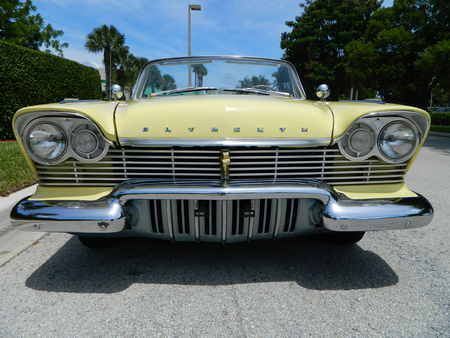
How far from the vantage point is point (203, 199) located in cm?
169

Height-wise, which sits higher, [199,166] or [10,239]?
[199,166]

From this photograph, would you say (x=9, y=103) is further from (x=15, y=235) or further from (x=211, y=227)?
(x=211, y=227)

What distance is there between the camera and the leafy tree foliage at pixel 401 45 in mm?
16562

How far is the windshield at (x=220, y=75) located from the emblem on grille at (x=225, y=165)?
143 centimetres

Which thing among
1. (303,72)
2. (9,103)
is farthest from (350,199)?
(303,72)

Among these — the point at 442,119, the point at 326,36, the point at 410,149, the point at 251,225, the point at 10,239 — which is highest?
the point at 326,36

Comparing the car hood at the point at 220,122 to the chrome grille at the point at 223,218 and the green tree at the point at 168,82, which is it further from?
the green tree at the point at 168,82

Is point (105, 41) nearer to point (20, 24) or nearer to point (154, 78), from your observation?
point (20, 24)

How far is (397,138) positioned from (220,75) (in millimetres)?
1848

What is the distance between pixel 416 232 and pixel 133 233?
2260 mm

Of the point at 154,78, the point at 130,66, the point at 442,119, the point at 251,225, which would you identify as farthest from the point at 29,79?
the point at 130,66

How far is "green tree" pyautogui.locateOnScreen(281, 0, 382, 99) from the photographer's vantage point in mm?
23859

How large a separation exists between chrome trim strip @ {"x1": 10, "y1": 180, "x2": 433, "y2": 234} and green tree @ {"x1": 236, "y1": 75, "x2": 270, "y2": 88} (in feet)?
5.51

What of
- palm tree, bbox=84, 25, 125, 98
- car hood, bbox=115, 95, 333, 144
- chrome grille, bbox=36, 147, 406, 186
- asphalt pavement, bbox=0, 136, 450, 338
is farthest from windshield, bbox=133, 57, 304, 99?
palm tree, bbox=84, 25, 125, 98
